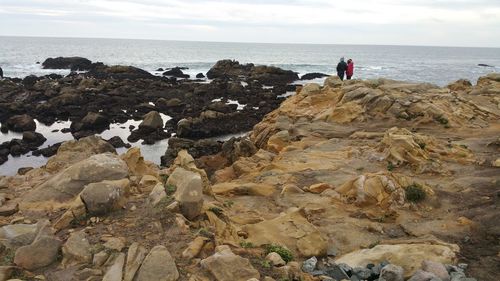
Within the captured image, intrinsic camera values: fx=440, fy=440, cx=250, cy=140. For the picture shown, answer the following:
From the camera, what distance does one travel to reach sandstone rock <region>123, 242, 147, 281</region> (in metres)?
7.43

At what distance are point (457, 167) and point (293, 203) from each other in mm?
7157

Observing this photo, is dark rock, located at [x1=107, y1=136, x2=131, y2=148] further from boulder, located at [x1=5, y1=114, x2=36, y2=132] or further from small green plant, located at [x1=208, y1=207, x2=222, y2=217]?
small green plant, located at [x1=208, y1=207, x2=222, y2=217]

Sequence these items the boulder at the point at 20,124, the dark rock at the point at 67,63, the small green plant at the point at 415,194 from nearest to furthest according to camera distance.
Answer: the small green plant at the point at 415,194
the boulder at the point at 20,124
the dark rock at the point at 67,63

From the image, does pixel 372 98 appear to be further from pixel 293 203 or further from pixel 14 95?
pixel 14 95

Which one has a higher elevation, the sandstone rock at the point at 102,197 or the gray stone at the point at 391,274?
the sandstone rock at the point at 102,197

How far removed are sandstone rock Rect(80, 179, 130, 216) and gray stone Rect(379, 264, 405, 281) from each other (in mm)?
5736

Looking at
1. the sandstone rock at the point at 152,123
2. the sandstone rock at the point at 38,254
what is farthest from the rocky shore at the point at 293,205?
the sandstone rock at the point at 152,123

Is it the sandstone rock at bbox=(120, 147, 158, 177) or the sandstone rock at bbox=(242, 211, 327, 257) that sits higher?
the sandstone rock at bbox=(120, 147, 158, 177)

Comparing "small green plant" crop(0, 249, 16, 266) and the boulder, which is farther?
the boulder

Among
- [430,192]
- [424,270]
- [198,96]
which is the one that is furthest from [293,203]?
[198,96]

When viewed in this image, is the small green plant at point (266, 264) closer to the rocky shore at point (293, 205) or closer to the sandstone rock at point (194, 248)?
the rocky shore at point (293, 205)

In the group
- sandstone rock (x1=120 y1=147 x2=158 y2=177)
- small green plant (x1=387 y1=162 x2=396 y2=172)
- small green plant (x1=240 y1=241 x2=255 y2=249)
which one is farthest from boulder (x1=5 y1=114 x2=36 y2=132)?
small green plant (x1=240 y1=241 x2=255 y2=249)

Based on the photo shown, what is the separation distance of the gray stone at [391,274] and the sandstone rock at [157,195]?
4985mm

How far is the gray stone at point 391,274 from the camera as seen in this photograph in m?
8.96
